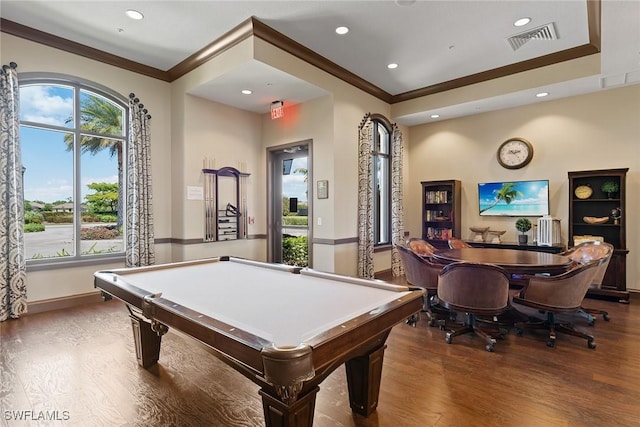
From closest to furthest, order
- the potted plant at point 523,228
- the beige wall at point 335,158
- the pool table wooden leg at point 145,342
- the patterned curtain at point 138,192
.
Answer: the pool table wooden leg at point 145,342 < the patterned curtain at point 138,192 < the beige wall at point 335,158 < the potted plant at point 523,228

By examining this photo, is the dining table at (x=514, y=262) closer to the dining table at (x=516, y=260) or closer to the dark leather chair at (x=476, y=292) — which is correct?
the dining table at (x=516, y=260)

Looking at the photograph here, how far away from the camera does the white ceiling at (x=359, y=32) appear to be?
3.61 metres

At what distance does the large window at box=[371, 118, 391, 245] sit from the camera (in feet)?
21.7

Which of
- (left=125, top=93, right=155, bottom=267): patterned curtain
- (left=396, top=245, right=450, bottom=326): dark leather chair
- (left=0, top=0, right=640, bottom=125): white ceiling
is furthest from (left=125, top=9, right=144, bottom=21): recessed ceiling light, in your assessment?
(left=396, top=245, right=450, bottom=326): dark leather chair

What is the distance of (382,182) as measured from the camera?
22.5 feet

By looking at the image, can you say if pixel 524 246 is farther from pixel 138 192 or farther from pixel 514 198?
pixel 138 192

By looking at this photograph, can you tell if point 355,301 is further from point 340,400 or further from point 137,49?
point 137,49

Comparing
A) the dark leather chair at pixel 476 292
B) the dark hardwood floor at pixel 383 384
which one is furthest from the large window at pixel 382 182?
the dark hardwood floor at pixel 383 384

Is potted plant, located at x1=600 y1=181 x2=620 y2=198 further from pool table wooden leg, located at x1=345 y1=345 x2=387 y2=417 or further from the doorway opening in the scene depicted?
pool table wooden leg, located at x1=345 y1=345 x2=387 y2=417

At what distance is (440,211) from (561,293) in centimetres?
365

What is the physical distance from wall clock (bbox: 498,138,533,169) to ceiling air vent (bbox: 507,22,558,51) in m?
1.93

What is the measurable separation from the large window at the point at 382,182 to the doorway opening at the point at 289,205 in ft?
4.95

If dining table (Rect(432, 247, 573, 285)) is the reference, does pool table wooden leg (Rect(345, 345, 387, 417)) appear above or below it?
below

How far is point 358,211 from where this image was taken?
5.77 m
